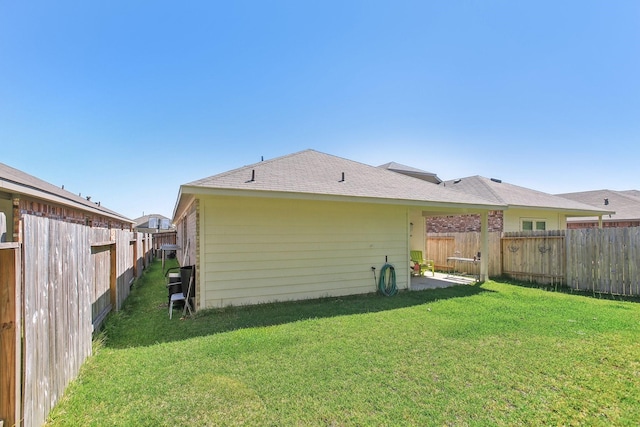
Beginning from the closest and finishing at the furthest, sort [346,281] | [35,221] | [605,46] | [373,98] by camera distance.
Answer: [35,221], [346,281], [605,46], [373,98]

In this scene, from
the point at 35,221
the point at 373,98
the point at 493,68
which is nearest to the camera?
the point at 35,221

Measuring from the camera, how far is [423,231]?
13008mm

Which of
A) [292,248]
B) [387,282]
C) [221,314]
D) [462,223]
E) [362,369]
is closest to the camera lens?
[362,369]

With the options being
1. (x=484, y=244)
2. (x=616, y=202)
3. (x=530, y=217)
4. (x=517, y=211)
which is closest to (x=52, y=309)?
(x=484, y=244)

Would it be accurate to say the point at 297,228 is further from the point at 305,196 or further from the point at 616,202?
the point at 616,202

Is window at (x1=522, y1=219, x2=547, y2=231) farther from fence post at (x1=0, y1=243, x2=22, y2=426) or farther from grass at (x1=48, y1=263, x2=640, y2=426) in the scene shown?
fence post at (x1=0, y1=243, x2=22, y2=426)

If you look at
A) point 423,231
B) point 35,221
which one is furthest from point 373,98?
point 35,221

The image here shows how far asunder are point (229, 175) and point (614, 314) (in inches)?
328

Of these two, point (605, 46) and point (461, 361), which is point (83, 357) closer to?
point (461, 361)

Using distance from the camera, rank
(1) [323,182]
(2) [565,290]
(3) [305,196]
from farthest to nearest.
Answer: (2) [565,290], (1) [323,182], (3) [305,196]

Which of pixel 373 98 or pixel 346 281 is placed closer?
pixel 346 281

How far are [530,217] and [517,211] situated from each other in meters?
0.99

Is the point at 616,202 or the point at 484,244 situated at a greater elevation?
the point at 616,202

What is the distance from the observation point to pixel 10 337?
2.09 m
